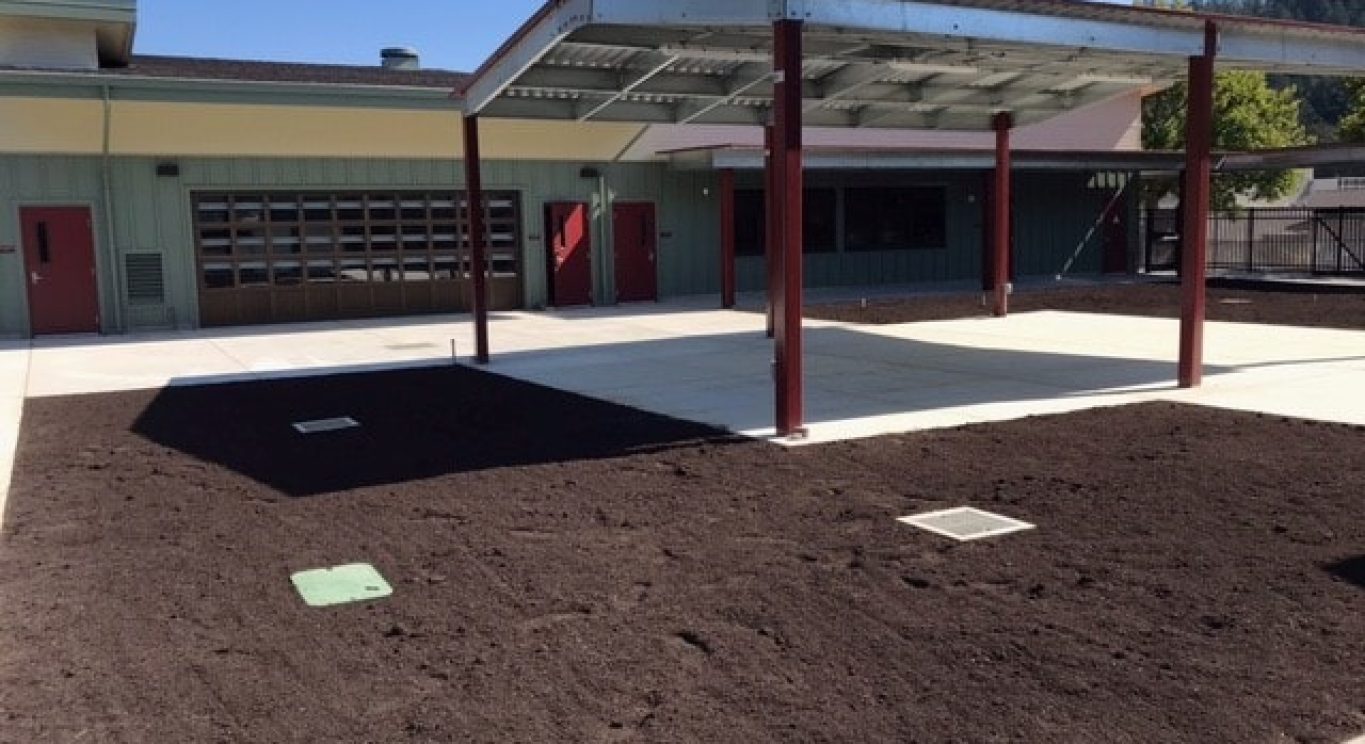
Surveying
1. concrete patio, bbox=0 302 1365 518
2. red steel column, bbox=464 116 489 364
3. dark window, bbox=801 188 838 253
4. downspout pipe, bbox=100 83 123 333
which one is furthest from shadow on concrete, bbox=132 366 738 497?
dark window, bbox=801 188 838 253

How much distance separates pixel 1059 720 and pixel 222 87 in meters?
18.6

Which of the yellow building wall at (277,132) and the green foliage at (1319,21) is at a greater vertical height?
the green foliage at (1319,21)

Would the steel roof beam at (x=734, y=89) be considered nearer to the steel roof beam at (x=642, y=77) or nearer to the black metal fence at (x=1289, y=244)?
the steel roof beam at (x=642, y=77)

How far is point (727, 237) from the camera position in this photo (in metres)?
21.1

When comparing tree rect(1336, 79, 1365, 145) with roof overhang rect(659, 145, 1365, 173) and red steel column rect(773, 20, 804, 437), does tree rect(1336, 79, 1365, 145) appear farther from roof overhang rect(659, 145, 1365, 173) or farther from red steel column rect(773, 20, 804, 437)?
red steel column rect(773, 20, 804, 437)

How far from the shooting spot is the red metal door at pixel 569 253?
2397 centimetres

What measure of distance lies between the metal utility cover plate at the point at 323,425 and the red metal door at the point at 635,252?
14.2m

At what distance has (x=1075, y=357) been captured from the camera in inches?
567

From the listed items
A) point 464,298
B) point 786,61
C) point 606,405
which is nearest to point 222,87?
point 464,298

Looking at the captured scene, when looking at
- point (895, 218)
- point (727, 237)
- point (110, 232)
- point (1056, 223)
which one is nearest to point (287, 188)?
point (110, 232)

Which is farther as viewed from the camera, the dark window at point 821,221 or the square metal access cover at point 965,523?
the dark window at point 821,221

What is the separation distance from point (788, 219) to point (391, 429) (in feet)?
12.9

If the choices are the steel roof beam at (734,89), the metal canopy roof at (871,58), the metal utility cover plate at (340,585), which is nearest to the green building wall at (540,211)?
the metal canopy roof at (871,58)

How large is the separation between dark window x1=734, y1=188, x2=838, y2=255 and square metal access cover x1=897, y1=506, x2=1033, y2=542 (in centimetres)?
1985
